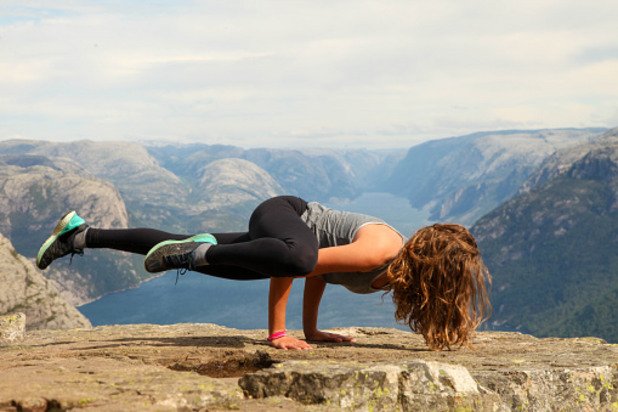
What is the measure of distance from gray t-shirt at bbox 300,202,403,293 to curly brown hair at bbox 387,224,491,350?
0.47 metres

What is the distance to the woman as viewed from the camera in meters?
8.31

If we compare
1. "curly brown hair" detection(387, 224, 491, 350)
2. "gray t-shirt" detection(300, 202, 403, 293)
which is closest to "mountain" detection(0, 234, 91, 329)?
"gray t-shirt" detection(300, 202, 403, 293)

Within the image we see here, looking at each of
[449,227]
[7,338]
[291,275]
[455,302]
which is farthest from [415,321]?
[7,338]

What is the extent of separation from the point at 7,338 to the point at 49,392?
838 cm

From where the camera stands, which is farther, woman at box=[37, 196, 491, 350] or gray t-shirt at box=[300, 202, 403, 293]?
gray t-shirt at box=[300, 202, 403, 293]

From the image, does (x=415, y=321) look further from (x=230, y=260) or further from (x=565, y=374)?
(x=230, y=260)

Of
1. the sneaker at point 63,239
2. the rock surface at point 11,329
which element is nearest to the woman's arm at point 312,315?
the sneaker at point 63,239

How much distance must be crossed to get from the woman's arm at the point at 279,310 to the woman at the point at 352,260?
0.05ft

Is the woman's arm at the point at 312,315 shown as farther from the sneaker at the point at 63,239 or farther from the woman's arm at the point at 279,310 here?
the sneaker at the point at 63,239

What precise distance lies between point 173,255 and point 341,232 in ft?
8.71

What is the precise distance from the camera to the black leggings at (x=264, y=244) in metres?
8.16

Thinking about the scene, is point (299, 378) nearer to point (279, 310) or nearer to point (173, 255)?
point (279, 310)

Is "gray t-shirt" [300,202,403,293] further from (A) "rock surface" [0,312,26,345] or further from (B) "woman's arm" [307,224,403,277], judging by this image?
(A) "rock surface" [0,312,26,345]

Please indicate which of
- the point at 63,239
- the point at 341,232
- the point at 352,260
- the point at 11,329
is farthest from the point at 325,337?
the point at 11,329
